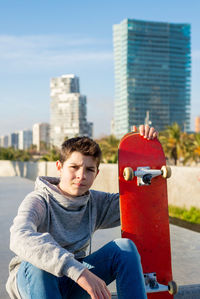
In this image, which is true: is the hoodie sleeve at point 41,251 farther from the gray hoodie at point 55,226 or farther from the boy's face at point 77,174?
the boy's face at point 77,174

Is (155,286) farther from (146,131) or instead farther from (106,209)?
(146,131)

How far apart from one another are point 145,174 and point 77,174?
1.47 ft

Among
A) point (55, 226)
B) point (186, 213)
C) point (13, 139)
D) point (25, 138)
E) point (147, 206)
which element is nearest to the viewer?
point (55, 226)

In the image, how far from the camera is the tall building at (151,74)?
115 m

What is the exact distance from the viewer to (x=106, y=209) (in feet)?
7.01

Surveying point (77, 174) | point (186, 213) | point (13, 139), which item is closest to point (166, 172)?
point (77, 174)

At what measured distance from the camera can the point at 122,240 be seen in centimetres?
177

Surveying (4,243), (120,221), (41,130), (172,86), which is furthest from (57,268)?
(41,130)

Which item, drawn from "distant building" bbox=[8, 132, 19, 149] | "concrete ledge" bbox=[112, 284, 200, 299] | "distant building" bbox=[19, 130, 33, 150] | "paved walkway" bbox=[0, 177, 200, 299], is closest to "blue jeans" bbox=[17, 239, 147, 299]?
"paved walkway" bbox=[0, 177, 200, 299]

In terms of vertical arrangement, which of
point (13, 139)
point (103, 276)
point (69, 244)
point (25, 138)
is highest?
point (25, 138)

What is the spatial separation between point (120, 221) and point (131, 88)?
4495 inches

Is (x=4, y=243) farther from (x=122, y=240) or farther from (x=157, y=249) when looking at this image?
(x=122, y=240)

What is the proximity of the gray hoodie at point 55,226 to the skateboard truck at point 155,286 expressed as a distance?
0.35 m

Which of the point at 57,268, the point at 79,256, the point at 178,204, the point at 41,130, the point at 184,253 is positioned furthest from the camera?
the point at 41,130
